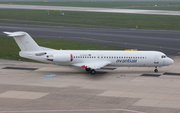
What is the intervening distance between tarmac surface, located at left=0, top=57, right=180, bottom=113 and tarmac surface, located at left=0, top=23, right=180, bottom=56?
17.5m

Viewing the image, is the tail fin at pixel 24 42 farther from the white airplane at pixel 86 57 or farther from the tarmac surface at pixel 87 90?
the tarmac surface at pixel 87 90

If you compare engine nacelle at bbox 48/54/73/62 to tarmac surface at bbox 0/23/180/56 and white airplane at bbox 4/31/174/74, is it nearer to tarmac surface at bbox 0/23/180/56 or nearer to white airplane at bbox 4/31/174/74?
white airplane at bbox 4/31/174/74

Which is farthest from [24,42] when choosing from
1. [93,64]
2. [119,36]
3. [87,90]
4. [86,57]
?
[119,36]

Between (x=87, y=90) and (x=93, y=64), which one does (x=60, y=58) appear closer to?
(x=93, y=64)

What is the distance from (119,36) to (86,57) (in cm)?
3614

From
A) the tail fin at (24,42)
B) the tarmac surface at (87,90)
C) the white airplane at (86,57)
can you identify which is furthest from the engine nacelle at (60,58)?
the tail fin at (24,42)

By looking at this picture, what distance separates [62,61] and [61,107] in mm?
15489

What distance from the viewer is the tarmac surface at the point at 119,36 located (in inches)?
2697

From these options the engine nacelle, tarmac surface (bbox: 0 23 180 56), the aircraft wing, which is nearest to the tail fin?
the engine nacelle

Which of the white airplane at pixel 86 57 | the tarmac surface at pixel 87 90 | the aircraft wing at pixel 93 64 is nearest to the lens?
the tarmac surface at pixel 87 90

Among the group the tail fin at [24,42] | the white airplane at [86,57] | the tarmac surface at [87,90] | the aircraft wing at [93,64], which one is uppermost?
the tail fin at [24,42]

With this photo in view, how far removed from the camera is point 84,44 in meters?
69.6

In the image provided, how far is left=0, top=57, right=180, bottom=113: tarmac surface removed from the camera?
30.0 m

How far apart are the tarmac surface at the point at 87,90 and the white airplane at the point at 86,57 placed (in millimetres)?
1620
